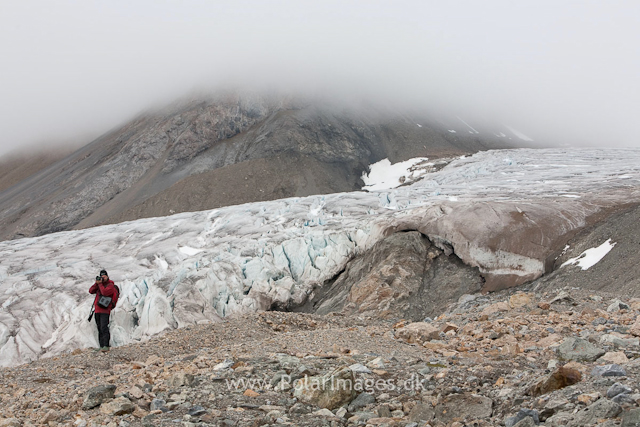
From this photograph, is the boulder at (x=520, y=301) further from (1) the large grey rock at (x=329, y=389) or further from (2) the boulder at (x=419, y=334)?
(1) the large grey rock at (x=329, y=389)

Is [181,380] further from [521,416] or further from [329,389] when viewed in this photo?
[521,416]

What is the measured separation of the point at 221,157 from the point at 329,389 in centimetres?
7997

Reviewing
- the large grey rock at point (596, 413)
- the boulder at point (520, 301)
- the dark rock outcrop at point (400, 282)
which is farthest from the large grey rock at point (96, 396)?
the dark rock outcrop at point (400, 282)

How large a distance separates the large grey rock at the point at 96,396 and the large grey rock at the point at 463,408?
3916mm

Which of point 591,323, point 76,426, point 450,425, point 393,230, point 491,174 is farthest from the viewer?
point 491,174

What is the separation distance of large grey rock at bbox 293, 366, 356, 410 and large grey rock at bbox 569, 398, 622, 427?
2.37 m

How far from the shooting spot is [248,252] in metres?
24.4

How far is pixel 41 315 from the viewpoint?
837 inches

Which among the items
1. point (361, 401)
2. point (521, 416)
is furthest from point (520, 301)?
point (521, 416)

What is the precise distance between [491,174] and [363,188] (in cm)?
3457

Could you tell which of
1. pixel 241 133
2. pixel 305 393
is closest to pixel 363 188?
pixel 241 133

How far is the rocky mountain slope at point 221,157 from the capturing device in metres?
70.5

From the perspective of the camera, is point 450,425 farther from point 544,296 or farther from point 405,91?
point 405,91

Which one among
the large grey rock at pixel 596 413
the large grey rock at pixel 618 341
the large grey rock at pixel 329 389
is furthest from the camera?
the large grey rock at pixel 618 341
